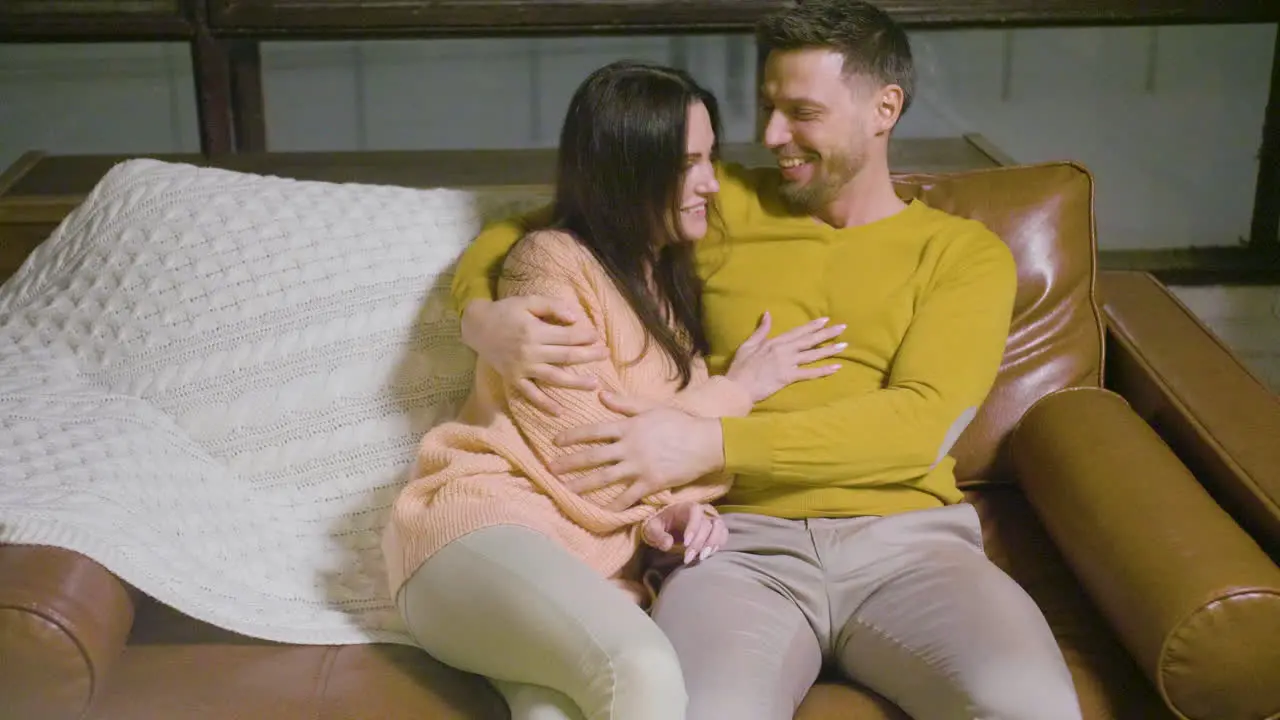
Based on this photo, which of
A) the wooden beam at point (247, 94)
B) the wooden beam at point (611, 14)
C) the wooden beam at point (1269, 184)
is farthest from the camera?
the wooden beam at point (1269, 184)

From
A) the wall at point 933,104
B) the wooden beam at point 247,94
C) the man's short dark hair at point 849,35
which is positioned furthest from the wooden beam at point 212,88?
the man's short dark hair at point 849,35

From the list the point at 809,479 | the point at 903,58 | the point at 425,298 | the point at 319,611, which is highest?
the point at 903,58

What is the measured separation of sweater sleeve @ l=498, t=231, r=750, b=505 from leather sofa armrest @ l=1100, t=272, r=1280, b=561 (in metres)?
0.63

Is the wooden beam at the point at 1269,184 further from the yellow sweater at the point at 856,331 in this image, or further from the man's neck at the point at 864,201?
the man's neck at the point at 864,201

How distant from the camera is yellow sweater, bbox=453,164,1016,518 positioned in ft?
5.69

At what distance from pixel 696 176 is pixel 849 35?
0.32m

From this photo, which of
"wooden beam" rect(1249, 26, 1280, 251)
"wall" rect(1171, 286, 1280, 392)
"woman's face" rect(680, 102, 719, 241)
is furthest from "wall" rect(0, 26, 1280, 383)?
"woman's face" rect(680, 102, 719, 241)

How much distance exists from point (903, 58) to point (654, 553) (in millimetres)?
808

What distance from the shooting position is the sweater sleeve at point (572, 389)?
1.70 m

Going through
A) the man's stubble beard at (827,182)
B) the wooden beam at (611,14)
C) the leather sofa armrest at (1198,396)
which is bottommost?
the leather sofa armrest at (1198,396)

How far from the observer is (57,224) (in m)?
2.29

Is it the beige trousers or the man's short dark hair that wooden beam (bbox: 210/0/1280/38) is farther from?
the beige trousers

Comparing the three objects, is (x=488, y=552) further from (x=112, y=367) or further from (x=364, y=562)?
(x=112, y=367)

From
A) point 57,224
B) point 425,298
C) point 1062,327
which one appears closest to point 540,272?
point 425,298
